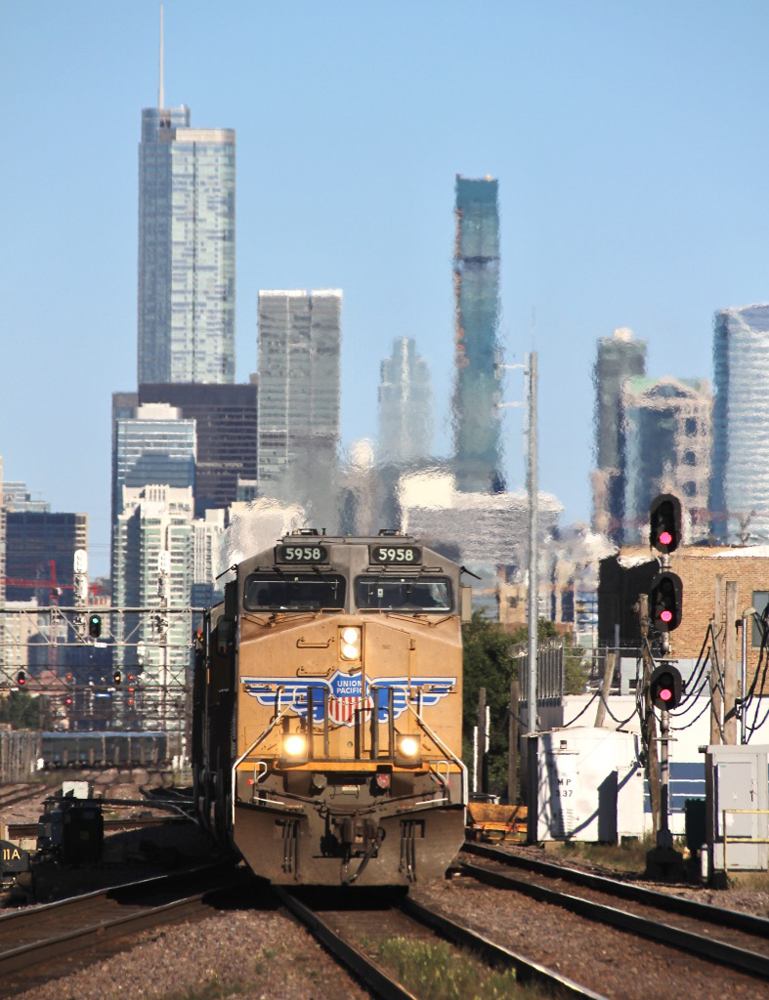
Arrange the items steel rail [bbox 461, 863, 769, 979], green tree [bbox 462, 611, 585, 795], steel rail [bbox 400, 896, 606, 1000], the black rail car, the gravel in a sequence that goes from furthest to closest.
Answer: the black rail car < green tree [bbox 462, 611, 585, 795] < steel rail [bbox 461, 863, 769, 979] < the gravel < steel rail [bbox 400, 896, 606, 1000]

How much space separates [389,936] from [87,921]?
4.33m

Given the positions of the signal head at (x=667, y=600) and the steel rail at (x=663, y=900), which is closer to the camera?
the steel rail at (x=663, y=900)

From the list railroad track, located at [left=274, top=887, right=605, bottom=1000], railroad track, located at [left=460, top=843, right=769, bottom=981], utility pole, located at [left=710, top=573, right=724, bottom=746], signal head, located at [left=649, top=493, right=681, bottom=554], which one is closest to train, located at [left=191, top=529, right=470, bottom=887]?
railroad track, located at [left=274, top=887, right=605, bottom=1000]

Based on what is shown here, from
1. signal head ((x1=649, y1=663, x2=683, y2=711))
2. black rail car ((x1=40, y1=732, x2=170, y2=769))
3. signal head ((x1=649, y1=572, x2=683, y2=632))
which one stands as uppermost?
signal head ((x1=649, y1=572, x2=683, y2=632))

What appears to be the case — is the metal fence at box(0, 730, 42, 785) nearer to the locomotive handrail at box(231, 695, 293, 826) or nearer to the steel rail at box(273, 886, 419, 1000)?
the locomotive handrail at box(231, 695, 293, 826)

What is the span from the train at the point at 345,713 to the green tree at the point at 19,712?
552 ft

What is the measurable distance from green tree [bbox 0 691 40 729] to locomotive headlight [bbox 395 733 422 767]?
169m

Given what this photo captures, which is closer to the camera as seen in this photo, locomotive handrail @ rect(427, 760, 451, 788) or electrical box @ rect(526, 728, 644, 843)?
locomotive handrail @ rect(427, 760, 451, 788)

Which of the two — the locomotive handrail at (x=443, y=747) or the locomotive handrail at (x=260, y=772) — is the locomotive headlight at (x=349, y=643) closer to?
the locomotive handrail at (x=443, y=747)

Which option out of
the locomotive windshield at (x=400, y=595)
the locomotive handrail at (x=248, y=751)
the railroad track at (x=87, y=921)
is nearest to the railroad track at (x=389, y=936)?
the railroad track at (x=87, y=921)

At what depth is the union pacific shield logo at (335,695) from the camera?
802 inches

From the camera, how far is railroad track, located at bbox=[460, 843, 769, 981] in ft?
52.6

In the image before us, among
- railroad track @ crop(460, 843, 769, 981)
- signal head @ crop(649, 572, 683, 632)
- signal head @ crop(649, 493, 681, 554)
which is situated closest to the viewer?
railroad track @ crop(460, 843, 769, 981)

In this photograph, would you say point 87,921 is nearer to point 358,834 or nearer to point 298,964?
point 358,834
